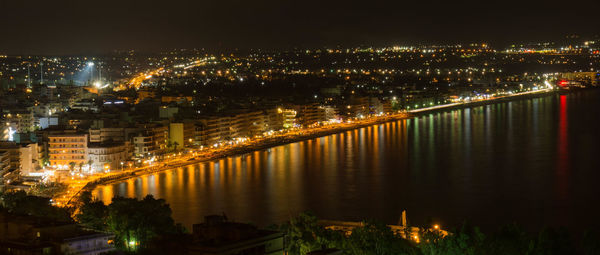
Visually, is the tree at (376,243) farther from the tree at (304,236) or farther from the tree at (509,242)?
the tree at (509,242)

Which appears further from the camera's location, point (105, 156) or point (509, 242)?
point (105, 156)

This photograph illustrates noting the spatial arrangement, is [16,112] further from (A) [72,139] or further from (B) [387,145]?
(B) [387,145]

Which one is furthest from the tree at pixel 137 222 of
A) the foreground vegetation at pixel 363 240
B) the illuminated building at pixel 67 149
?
the illuminated building at pixel 67 149

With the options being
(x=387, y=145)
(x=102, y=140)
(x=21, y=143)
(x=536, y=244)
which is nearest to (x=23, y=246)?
(x=536, y=244)

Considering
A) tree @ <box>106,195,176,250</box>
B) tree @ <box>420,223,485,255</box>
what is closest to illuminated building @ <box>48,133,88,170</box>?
tree @ <box>106,195,176,250</box>

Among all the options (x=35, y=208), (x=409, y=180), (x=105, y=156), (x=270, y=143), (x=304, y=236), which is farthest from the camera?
(x=270, y=143)

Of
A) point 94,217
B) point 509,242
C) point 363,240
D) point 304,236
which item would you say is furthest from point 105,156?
point 509,242

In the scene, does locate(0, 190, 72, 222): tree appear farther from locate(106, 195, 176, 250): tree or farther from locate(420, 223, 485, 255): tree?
locate(420, 223, 485, 255): tree

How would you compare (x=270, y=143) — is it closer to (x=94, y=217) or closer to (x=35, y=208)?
(x=35, y=208)

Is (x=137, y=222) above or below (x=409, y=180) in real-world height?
above
